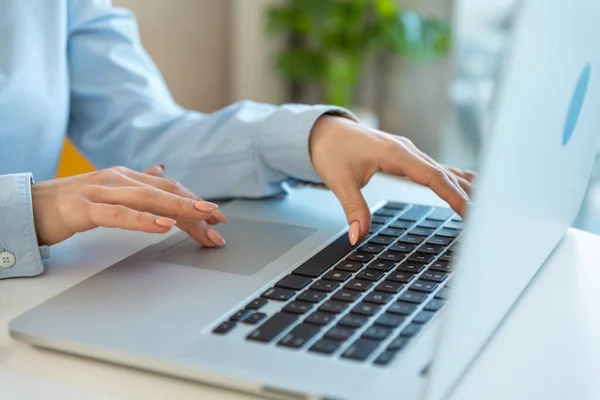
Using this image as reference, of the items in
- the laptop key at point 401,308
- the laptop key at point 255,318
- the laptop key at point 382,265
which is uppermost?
the laptop key at point 401,308

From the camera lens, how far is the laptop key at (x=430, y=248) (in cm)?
73

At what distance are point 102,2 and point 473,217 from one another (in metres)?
0.84

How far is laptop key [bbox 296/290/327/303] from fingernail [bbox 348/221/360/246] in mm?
140

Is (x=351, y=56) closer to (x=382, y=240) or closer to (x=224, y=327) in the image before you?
(x=382, y=240)

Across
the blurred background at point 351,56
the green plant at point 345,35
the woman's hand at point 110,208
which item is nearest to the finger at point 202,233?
the woman's hand at point 110,208

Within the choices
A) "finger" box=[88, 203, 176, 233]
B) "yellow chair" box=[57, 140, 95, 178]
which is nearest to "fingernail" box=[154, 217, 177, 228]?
"finger" box=[88, 203, 176, 233]

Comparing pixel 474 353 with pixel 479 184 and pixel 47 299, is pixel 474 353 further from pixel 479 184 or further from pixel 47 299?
pixel 47 299

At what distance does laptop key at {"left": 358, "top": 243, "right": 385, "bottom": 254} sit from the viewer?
2.41ft

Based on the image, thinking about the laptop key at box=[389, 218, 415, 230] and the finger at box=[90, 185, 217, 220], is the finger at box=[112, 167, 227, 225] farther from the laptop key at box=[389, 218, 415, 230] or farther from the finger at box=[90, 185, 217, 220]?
the laptop key at box=[389, 218, 415, 230]

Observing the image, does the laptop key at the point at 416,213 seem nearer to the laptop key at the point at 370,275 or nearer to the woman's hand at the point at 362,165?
the woman's hand at the point at 362,165

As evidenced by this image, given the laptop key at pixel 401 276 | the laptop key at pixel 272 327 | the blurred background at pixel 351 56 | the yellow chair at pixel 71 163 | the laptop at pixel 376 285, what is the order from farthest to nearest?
the blurred background at pixel 351 56, the yellow chair at pixel 71 163, the laptop key at pixel 401 276, the laptop key at pixel 272 327, the laptop at pixel 376 285

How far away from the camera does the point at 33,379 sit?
1.76 ft

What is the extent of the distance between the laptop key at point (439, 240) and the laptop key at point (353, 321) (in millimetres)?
221

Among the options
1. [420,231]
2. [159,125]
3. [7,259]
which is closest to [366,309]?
[420,231]
